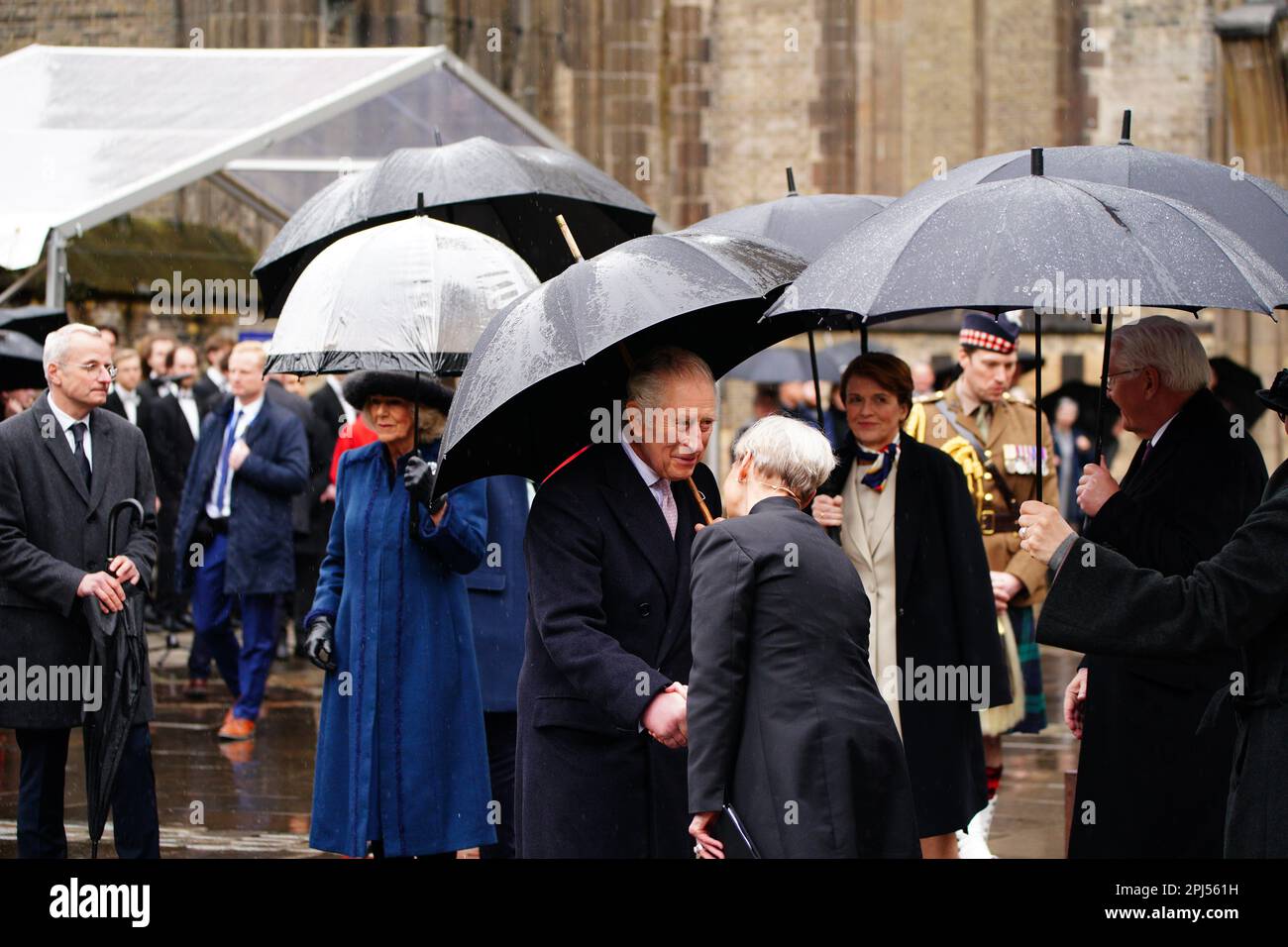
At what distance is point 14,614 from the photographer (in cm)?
704

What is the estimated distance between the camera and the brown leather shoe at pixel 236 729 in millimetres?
10773

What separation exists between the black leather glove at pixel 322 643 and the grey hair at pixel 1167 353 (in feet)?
8.89

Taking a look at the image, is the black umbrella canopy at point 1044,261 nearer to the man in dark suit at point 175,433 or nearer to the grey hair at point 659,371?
the grey hair at point 659,371

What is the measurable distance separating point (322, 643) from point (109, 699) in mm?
862

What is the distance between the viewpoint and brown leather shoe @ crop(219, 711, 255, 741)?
1077cm

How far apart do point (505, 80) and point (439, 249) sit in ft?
62.1

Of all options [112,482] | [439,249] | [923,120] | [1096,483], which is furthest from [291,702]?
[923,120]

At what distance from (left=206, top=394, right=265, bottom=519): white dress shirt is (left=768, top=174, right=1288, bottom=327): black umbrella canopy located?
671 cm

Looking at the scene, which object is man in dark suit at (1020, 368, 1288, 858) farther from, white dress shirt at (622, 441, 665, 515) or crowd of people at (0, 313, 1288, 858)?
white dress shirt at (622, 441, 665, 515)

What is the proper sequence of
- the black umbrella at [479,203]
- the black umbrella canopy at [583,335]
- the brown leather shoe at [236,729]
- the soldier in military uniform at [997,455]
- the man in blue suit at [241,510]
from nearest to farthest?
the black umbrella canopy at [583,335]
the black umbrella at [479,203]
the soldier in military uniform at [997,455]
the brown leather shoe at [236,729]
the man in blue suit at [241,510]

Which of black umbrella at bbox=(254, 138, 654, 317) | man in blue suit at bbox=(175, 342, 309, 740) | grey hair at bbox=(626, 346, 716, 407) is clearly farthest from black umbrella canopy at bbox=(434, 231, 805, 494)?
man in blue suit at bbox=(175, 342, 309, 740)

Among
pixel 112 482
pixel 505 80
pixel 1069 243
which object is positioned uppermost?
pixel 505 80

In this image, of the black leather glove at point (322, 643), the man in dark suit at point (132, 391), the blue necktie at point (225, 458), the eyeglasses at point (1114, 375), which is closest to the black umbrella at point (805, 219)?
the eyeglasses at point (1114, 375)
